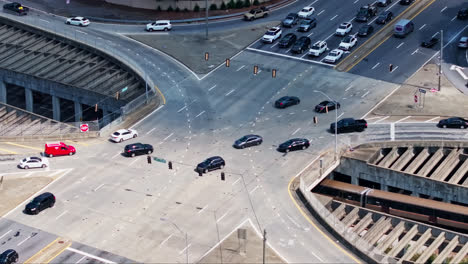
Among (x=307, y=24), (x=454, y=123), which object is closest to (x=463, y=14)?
(x=307, y=24)

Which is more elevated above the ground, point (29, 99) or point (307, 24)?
point (307, 24)

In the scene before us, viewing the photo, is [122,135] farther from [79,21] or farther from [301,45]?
[79,21]

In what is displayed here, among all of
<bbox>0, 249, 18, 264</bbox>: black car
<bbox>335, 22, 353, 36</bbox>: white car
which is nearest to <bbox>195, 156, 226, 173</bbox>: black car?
<bbox>0, 249, 18, 264</bbox>: black car

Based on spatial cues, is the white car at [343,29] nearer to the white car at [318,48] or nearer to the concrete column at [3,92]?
the white car at [318,48]

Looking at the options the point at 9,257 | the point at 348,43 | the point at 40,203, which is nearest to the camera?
the point at 9,257

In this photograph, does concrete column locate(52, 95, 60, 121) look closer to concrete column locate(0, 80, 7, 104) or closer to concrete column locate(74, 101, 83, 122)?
concrete column locate(74, 101, 83, 122)

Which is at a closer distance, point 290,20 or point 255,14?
point 290,20
